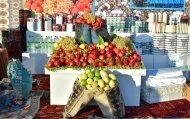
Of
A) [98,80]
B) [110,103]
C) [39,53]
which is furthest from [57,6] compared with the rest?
[110,103]

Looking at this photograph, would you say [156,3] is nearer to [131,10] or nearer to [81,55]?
[131,10]

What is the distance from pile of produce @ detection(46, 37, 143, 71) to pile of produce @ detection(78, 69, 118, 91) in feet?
1.00

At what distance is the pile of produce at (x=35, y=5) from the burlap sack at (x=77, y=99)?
5.07m

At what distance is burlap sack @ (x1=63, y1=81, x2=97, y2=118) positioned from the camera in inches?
225

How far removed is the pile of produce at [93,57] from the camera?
20.4ft

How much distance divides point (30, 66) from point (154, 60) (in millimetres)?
3120

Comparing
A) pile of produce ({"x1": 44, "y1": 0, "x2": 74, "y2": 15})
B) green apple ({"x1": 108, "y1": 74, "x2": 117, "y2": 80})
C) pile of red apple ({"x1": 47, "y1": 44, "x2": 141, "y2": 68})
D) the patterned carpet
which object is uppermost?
pile of produce ({"x1": 44, "y1": 0, "x2": 74, "y2": 15})

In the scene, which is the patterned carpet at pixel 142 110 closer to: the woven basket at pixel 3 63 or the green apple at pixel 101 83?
the green apple at pixel 101 83

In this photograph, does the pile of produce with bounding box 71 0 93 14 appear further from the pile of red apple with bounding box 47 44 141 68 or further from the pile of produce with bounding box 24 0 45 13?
the pile of red apple with bounding box 47 44 141 68

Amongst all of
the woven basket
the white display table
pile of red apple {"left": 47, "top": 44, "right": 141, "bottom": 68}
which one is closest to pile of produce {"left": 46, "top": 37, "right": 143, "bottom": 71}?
pile of red apple {"left": 47, "top": 44, "right": 141, "bottom": 68}

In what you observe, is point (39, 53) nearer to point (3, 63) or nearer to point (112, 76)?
point (3, 63)

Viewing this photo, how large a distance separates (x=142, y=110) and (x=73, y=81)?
1.30m

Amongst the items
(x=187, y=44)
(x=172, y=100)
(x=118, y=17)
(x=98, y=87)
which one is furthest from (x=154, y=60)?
(x=98, y=87)

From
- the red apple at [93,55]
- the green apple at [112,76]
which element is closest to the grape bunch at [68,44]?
the red apple at [93,55]
